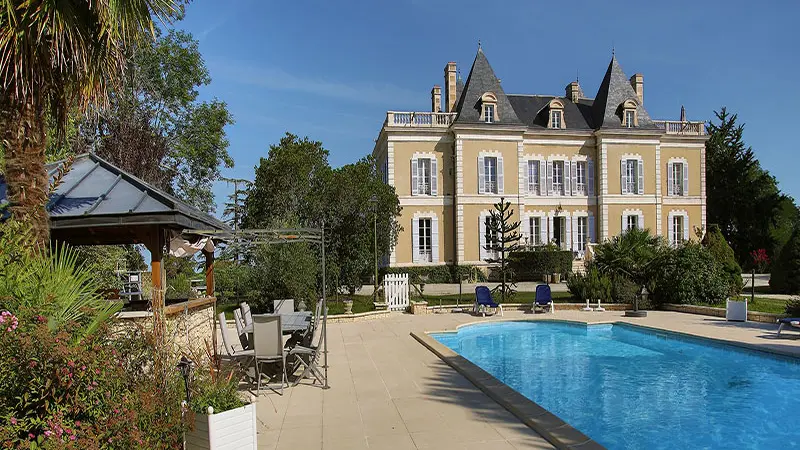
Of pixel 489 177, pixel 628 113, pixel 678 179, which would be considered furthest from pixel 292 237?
pixel 678 179

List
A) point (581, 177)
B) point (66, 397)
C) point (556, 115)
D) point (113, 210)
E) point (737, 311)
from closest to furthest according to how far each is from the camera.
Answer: point (66, 397)
point (113, 210)
point (737, 311)
point (556, 115)
point (581, 177)

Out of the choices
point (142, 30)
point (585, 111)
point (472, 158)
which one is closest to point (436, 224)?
point (472, 158)

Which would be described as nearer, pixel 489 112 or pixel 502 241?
pixel 502 241

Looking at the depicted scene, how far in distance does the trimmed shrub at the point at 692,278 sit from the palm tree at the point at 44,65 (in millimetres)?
14996

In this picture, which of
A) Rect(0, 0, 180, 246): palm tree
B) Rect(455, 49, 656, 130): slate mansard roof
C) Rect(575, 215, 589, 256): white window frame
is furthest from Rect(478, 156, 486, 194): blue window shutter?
Rect(0, 0, 180, 246): palm tree

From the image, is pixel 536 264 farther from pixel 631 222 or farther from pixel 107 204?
pixel 107 204

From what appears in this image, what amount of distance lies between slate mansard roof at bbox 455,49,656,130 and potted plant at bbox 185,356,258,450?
2432 cm

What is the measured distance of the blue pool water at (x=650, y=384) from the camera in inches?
242

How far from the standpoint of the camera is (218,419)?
12.7 ft

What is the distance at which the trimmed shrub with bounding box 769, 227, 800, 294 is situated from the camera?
19.3 metres

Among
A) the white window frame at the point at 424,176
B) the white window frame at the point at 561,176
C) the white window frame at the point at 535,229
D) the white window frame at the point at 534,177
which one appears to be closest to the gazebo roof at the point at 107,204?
the white window frame at the point at 424,176

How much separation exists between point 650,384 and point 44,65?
9.13 meters

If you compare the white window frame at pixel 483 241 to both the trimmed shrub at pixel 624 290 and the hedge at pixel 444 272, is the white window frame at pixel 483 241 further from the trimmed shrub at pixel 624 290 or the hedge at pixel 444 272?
the trimmed shrub at pixel 624 290

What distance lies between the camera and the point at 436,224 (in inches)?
1071
